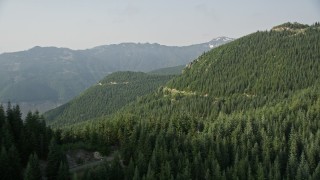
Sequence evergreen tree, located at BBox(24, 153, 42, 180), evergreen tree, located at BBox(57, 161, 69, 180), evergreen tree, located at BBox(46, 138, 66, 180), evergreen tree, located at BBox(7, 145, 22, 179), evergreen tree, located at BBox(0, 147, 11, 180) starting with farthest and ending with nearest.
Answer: evergreen tree, located at BBox(46, 138, 66, 180) → evergreen tree, located at BBox(57, 161, 69, 180) → evergreen tree, located at BBox(7, 145, 22, 179) → evergreen tree, located at BBox(0, 147, 11, 180) → evergreen tree, located at BBox(24, 153, 42, 180)

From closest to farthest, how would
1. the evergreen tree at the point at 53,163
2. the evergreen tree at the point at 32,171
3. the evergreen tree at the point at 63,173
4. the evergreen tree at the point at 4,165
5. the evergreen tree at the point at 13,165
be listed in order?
the evergreen tree at the point at 32,171 < the evergreen tree at the point at 4,165 < the evergreen tree at the point at 13,165 < the evergreen tree at the point at 63,173 < the evergreen tree at the point at 53,163

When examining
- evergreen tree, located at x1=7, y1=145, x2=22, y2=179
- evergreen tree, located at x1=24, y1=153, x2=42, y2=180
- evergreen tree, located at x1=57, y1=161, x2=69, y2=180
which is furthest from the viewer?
evergreen tree, located at x1=57, y1=161, x2=69, y2=180

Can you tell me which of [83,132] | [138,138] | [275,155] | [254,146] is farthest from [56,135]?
[275,155]

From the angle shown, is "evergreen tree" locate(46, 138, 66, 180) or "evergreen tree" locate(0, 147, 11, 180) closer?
"evergreen tree" locate(0, 147, 11, 180)

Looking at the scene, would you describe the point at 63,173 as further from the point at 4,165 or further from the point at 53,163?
the point at 4,165

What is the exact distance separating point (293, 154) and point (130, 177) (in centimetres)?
6769

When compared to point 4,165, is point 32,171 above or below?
below

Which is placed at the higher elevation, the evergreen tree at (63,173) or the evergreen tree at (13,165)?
the evergreen tree at (13,165)

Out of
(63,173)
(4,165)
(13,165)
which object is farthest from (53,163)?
(4,165)

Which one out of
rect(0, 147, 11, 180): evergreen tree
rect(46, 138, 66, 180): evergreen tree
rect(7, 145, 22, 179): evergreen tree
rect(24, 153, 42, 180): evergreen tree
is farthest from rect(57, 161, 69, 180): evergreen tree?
rect(0, 147, 11, 180): evergreen tree

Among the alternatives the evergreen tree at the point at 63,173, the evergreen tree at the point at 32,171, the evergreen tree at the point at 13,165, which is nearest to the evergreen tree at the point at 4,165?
the evergreen tree at the point at 13,165

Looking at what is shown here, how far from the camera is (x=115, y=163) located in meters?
106

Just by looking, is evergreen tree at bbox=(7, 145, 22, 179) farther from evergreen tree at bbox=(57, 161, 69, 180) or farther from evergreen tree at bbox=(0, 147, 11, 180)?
evergreen tree at bbox=(57, 161, 69, 180)

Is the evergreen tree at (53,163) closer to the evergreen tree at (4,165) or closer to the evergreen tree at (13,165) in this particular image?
the evergreen tree at (13,165)
